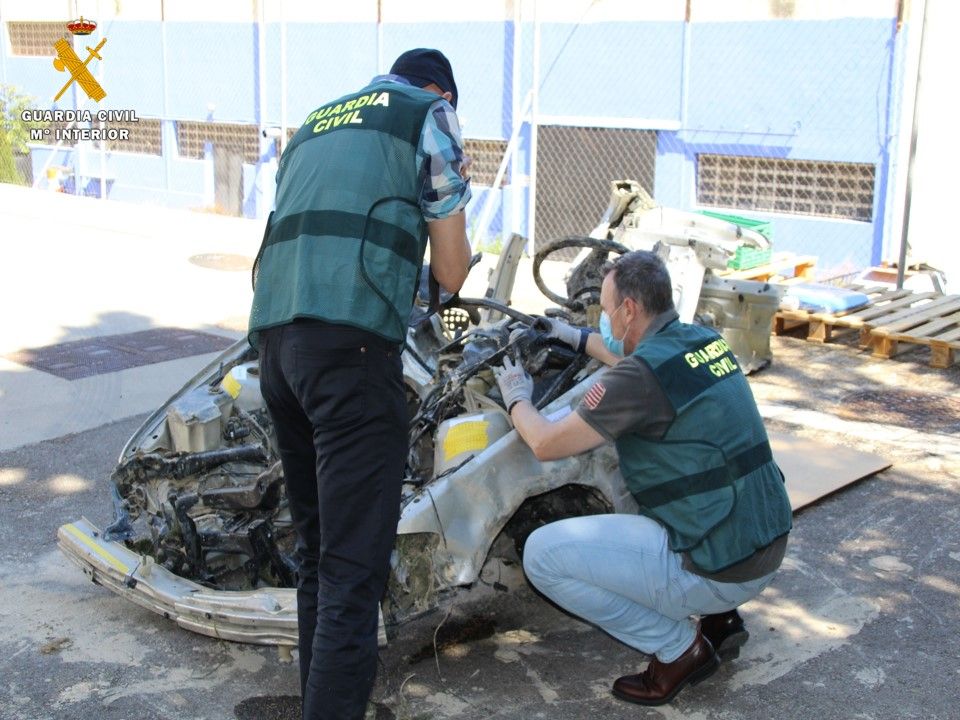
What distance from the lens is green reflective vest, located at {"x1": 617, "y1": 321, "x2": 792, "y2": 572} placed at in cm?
335

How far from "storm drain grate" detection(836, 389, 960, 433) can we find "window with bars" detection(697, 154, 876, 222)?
469cm

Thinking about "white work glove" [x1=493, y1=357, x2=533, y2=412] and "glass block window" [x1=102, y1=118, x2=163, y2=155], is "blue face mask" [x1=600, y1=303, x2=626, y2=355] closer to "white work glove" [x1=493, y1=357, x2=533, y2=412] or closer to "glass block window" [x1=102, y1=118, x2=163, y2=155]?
"white work glove" [x1=493, y1=357, x2=533, y2=412]

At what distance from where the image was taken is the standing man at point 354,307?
9.23 ft

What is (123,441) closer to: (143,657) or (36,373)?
(36,373)

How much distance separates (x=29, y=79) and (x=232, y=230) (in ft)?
30.7

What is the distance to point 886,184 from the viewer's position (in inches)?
441

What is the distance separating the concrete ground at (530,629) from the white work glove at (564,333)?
89 cm

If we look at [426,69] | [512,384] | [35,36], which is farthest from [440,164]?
[35,36]

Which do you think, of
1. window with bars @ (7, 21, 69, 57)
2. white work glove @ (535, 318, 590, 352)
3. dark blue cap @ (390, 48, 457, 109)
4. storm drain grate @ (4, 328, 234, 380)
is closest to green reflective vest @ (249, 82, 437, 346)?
dark blue cap @ (390, 48, 457, 109)

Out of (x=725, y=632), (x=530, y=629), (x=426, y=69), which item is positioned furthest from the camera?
(x=530, y=629)

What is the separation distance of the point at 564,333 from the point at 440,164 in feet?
4.47

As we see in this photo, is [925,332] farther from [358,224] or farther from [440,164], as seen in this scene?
[358,224]

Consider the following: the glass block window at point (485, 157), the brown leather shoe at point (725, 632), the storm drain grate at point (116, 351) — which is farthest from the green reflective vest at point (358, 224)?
the glass block window at point (485, 157)

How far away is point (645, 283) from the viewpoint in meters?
3.49
